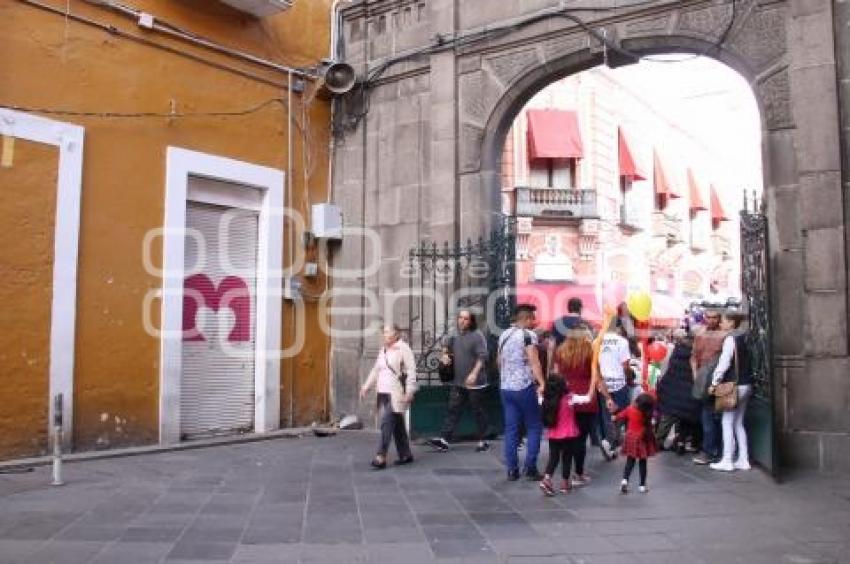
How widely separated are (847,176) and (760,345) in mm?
1927

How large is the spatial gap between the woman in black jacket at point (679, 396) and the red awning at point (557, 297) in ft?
40.9

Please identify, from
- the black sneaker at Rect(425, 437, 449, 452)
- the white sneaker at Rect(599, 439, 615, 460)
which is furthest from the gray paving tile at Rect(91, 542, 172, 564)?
the white sneaker at Rect(599, 439, 615, 460)

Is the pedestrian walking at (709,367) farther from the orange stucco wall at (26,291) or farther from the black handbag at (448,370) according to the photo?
the orange stucco wall at (26,291)

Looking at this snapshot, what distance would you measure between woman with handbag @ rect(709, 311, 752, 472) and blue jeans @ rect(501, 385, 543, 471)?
1.95m

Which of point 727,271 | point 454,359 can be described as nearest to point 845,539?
point 454,359

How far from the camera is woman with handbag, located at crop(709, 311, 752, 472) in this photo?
27.1ft

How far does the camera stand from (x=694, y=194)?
109 ft

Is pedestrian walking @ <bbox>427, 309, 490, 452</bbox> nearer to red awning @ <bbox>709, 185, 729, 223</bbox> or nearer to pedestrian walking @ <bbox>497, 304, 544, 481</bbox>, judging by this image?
pedestrian walking @ <bbox>497, 304, 544, 481</bbox>

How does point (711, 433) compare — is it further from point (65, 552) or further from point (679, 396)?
point (65, 552)

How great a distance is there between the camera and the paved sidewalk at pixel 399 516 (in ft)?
17.4

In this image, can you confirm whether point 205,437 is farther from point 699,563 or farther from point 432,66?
point 699,563

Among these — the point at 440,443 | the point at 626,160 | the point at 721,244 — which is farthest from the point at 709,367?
the point at 721,244

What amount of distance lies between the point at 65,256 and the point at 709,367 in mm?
7053

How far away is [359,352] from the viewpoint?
1185cm
